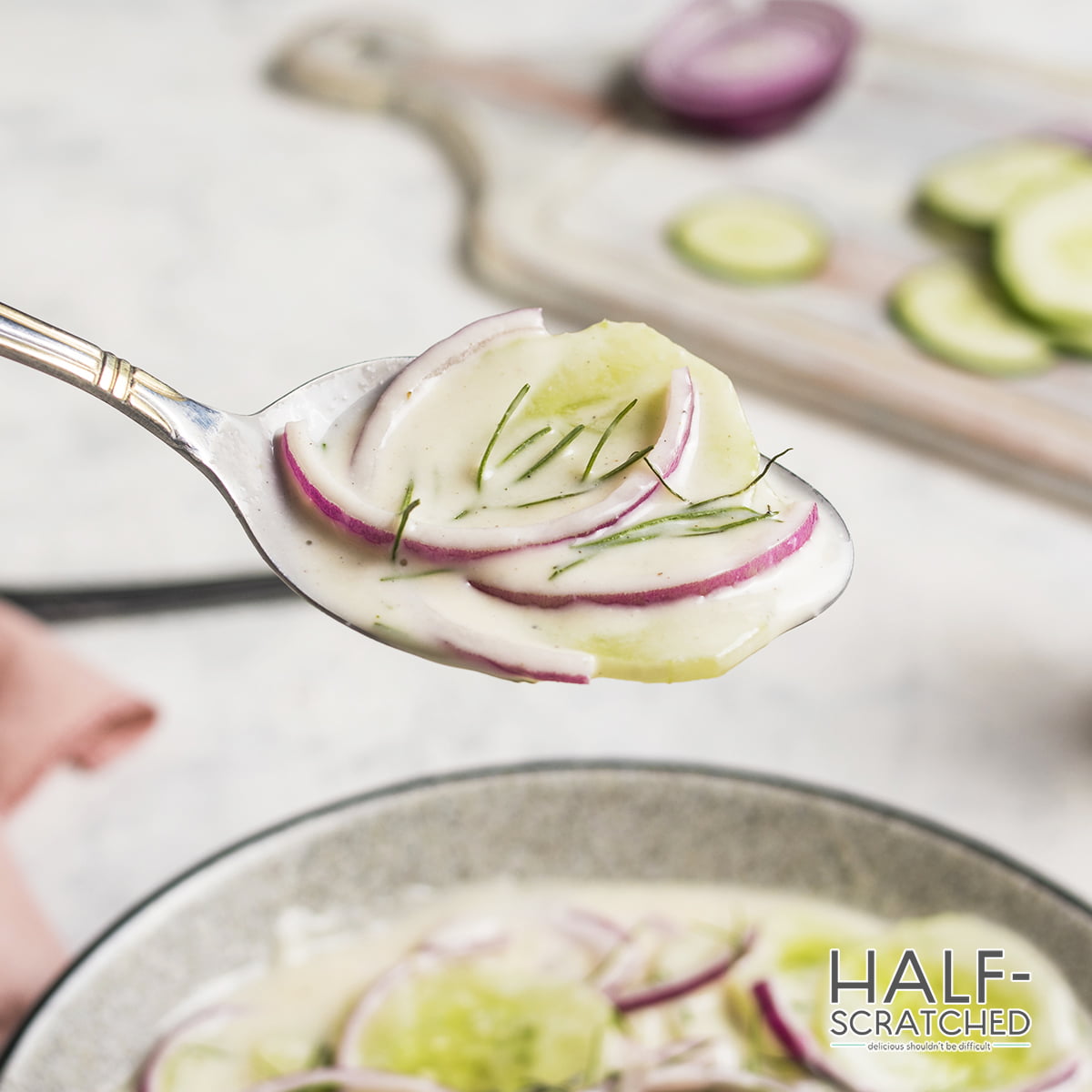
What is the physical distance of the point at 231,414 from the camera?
3.67ft

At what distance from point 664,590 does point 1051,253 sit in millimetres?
1654

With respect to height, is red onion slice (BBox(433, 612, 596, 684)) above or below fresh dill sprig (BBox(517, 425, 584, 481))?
below

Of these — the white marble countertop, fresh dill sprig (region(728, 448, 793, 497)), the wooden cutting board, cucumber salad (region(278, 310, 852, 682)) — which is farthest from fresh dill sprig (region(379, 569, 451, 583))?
the wooden cutting board

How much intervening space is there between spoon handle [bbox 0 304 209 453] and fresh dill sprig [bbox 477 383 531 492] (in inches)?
8.4

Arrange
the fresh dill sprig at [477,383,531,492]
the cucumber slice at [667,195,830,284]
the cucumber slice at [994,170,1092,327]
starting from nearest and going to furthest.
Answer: the fresh dill sprig at [477,383,531,492] → the cucumber slice at [994,170,1092,327] → the cucumber slice at [667,195,830,284]

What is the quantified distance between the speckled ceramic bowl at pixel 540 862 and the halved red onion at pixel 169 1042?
0.02m

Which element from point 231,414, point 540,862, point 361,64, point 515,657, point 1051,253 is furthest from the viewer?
point 361,64

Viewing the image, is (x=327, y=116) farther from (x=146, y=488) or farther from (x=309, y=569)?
(x=309, y=569)

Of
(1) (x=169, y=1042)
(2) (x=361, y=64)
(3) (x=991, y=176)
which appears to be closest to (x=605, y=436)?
(1) (x=169, y=1042)

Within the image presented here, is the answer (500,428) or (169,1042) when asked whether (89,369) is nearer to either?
(500,428)

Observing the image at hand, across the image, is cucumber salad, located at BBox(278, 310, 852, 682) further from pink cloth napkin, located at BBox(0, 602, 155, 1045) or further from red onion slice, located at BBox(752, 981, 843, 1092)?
pink cloth napkin, located at BBox(0, 602, 155, 1045)

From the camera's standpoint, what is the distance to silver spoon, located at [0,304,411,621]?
1004 mm

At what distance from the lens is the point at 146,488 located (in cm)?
→ 217

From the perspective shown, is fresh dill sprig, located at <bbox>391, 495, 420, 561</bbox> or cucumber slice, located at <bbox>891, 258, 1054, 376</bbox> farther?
cucumber slice, located at <bbox>891, 258, 1054, 376</bbox>
